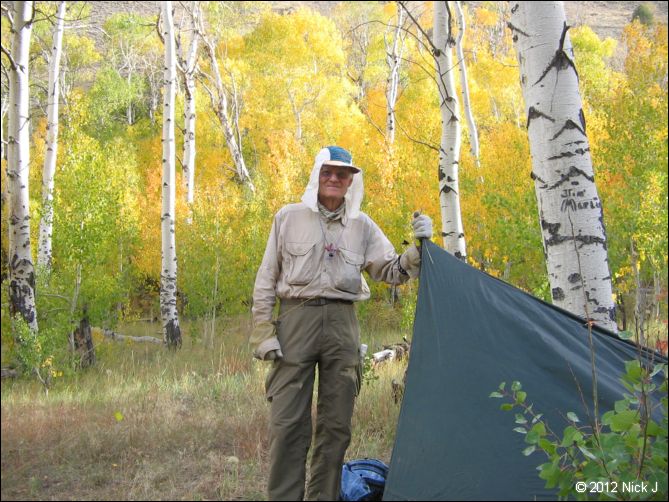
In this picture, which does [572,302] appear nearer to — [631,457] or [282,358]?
[631,457]

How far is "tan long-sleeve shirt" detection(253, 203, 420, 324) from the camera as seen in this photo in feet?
10.2

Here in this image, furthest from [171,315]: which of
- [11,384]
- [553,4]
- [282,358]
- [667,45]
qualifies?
[667,45]

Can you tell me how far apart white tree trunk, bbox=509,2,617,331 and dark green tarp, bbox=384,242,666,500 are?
0.83ft

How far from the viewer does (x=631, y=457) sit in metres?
2.18

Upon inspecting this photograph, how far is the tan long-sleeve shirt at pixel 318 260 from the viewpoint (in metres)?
3.10

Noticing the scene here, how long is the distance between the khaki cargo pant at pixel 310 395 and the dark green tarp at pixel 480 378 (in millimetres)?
374

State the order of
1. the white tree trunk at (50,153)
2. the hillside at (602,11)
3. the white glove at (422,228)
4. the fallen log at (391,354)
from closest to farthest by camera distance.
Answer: the white glove at (422,228) < the fallen log at (391,354) < the white tree trunk at (50,153) < the hillside at (602,11)

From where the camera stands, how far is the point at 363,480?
3.23 metres

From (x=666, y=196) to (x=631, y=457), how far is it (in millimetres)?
11934

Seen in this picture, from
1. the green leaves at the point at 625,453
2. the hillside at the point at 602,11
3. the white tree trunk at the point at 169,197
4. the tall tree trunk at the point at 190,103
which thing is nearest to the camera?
the green leaves at the point at 625,453

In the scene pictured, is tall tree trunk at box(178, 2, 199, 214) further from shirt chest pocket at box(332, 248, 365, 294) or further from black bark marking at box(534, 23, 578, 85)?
black bark marking at box(534, 23, 578, 85)

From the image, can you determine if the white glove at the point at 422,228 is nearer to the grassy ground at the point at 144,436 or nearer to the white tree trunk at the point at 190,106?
the grassy ground at the point at 144,436

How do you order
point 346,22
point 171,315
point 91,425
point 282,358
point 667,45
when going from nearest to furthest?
1. point 282,358
2. point 91,425
3. point 171,315
4. point 667,45
5. point 346,22

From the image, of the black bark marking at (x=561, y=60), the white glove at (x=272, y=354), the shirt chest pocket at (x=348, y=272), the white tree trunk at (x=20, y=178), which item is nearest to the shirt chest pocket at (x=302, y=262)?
the shirt chest pocket at (x=348, y=272)
